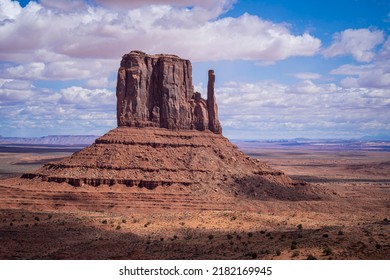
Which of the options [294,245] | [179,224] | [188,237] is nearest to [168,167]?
[179,224]

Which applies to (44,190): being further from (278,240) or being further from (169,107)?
(278,240)

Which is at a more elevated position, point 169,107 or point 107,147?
point 169,107

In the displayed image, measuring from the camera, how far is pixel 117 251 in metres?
48.3

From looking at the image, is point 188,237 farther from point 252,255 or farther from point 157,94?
point 157,94

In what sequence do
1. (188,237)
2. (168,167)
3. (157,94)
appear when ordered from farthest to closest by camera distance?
(157,94) → (168,167) → (188,237)

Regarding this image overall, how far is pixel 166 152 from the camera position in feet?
291

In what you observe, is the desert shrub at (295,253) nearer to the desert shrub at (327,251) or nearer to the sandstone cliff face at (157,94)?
the desert shrub at (327,251)

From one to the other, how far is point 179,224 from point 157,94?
34815mm

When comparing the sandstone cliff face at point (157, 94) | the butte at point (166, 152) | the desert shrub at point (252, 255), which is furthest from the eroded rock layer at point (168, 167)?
the desert shrub at point (252, 255)

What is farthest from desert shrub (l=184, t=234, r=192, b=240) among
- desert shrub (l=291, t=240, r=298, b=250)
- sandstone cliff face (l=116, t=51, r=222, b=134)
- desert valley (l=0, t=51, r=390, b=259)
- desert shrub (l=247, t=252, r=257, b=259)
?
sandstone cliff face (l=116, t=51, r=222, b=134)

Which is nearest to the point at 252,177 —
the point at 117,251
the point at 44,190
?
the point at 44,190

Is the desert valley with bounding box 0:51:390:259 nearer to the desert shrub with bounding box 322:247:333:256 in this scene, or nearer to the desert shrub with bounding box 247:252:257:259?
the desert shrub with bounding box 247:252:257:259

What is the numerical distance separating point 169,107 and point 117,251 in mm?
46842

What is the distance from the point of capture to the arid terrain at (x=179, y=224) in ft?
136
